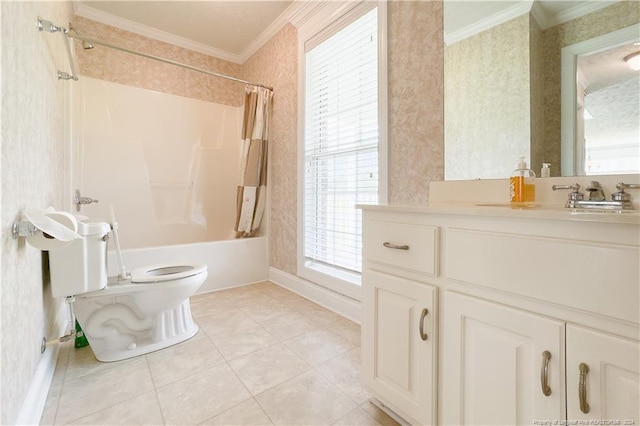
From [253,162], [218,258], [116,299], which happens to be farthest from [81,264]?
[253,162]

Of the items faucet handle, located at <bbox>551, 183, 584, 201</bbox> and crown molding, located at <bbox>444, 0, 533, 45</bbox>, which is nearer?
faucet handle, located at <bbox>551, 183, 584, 201</bbox>

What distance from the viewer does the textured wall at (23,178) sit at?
0.88 metres

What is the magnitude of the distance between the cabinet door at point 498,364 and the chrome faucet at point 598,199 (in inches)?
21.7

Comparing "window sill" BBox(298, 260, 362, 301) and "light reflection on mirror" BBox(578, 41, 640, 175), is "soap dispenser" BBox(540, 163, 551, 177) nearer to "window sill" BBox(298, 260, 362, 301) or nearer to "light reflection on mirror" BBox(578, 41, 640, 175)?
"light reflection on mirror" BBox(578, 41, 640, 175)

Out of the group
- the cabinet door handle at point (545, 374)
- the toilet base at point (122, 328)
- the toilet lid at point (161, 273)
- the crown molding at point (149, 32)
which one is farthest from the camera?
the crown molding at point (149, 32)

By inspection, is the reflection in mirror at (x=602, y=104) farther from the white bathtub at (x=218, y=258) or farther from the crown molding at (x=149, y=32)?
the crown molding at (x=149, y=32)

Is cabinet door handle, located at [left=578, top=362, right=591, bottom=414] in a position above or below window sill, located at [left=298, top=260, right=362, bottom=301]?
above

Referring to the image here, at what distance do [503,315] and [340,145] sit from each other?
63.1 inches

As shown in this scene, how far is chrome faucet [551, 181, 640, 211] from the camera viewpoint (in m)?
0.92

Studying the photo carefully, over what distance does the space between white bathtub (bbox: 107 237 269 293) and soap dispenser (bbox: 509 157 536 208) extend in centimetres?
217

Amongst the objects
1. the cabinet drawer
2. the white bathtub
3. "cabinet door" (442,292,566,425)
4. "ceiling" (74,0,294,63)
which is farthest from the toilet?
"ceiling" (74,0,294,63)

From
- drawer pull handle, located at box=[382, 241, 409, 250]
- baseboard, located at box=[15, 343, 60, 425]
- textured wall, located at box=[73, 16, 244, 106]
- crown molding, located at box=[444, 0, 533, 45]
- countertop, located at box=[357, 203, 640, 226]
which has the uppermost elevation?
textured wall, located at box=[73, 16, 244, 106]

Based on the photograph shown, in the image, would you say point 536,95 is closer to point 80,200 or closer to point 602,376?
point 602,376

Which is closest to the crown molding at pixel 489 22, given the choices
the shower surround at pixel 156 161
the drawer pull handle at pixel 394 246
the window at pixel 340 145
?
the window at pixel 340 145
